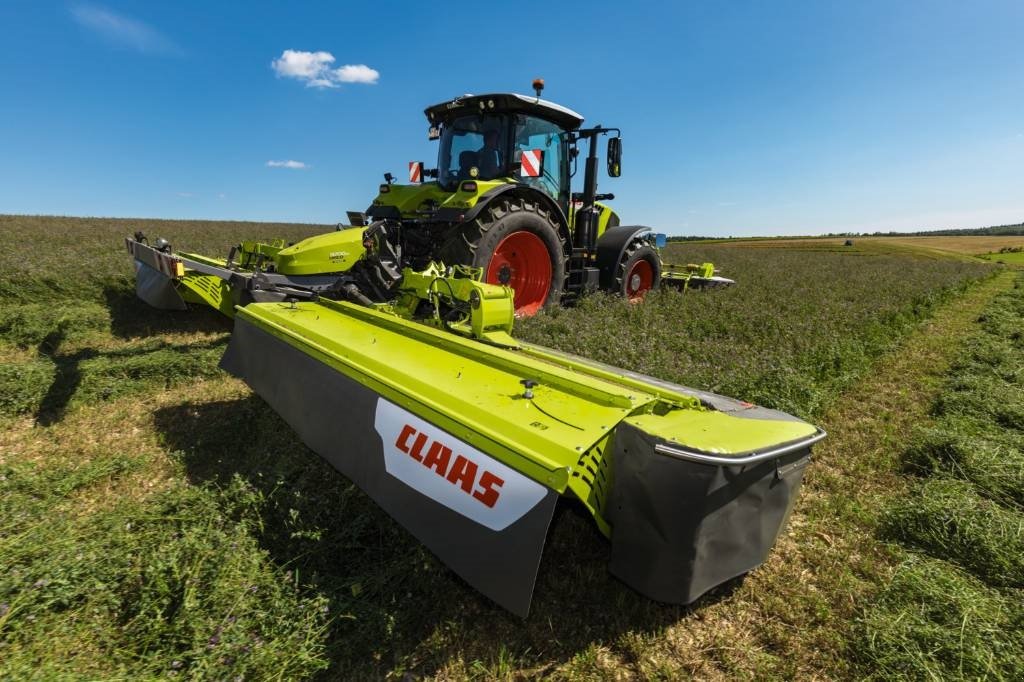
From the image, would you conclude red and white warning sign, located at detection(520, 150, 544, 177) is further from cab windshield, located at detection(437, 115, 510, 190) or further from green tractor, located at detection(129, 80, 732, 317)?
cab windshield, located at detection(437, 115, 510, 190)

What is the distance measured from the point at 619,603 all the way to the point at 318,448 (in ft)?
5.58

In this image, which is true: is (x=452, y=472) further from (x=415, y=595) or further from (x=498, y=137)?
(x=498, y=137)

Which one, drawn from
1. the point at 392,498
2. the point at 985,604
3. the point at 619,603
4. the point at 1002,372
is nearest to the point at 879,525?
the point at 985,604

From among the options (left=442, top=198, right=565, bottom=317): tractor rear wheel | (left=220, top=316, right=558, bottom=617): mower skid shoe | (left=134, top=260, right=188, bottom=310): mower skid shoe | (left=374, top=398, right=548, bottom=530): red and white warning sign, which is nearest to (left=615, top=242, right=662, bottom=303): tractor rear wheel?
(left=442, top=198, right=565, bottom=317): tractor rear wheel

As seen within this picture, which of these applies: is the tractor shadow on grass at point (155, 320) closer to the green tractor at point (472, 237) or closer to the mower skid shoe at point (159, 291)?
the mower skid shoe at point (159, 291)

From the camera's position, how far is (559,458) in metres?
1.67

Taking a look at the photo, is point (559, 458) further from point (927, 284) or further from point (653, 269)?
point (927, 284)

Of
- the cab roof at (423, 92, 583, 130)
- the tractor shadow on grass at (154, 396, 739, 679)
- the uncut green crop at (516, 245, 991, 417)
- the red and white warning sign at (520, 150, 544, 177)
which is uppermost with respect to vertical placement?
the cab roof at (423, 92, 583, 130)

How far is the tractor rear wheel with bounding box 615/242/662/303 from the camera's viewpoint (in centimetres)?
727

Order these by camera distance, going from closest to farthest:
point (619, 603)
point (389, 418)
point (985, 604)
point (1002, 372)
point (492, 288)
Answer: point (985, 604) → point (619, 603) → point (389, 418) → point (492, 288) → point (1002, 372)

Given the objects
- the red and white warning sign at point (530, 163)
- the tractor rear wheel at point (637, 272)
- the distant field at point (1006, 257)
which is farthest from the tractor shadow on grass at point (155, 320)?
the distant field at point (1006, 257)

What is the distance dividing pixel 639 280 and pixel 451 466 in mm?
6438

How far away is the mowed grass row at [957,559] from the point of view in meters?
1.73

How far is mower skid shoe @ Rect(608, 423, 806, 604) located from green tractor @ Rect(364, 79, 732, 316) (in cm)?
329
